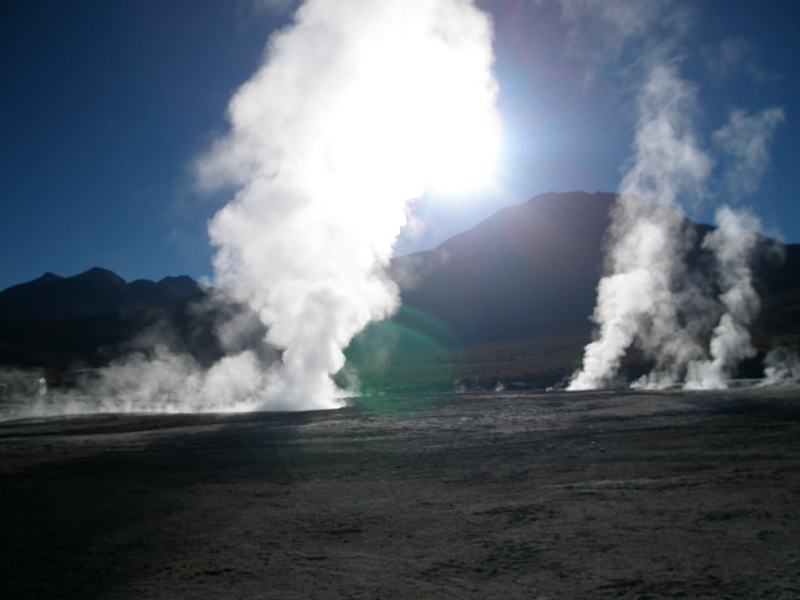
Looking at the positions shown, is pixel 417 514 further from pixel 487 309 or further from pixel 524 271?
pixel 524 271

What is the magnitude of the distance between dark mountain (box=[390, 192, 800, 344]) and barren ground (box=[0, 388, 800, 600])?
10359 centimetres

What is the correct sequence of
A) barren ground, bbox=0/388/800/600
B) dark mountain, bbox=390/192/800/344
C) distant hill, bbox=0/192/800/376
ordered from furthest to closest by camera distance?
1. dark mountain, bbox=390/192/800/344
2. distant hill, bbox=0/192/800/376
3. barren ground, bbox=0/388/800/600

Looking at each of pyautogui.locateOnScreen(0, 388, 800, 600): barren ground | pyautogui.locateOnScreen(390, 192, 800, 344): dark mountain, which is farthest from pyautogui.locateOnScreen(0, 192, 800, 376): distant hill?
pyautogui.locateOnScreen(0, 388, 800, 600): barren ground

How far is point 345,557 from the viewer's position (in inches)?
231

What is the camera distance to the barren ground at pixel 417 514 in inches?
203

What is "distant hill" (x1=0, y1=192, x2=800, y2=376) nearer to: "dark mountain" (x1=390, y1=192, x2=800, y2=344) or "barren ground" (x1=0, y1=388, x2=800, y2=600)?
"dark mountain" (x1=390, y1=192, x2=800, y2=344)

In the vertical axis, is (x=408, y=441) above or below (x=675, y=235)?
below

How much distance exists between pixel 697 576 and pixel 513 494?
3.60 meters

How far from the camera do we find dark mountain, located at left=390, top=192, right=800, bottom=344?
121812 mm

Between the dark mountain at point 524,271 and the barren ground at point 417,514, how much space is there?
103593 mm

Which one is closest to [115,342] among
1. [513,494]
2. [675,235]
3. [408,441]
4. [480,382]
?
[480,382]

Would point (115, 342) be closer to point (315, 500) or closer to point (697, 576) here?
point (315, 500)

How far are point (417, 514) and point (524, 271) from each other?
147286mm

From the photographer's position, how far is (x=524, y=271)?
149 meters
